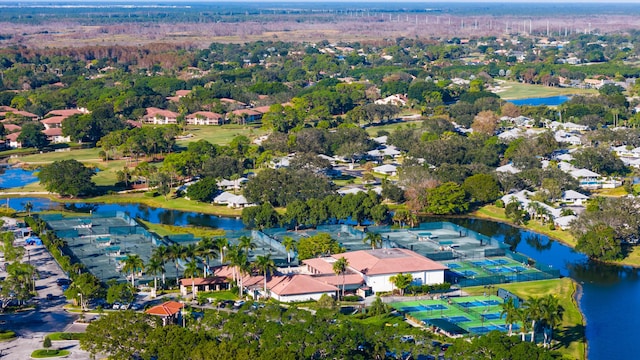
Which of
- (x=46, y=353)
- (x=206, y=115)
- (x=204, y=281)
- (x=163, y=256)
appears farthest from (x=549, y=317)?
(x=206, y=115)

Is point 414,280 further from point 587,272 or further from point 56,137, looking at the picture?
point 56,137

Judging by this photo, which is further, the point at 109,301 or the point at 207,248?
the point at 207,248

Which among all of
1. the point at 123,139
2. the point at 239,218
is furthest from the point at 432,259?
the point at 123,139

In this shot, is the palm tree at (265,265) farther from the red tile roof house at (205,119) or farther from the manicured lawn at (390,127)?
the red tile roof house at (205,119)

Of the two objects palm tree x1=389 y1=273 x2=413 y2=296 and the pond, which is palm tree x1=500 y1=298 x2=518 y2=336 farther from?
the pond

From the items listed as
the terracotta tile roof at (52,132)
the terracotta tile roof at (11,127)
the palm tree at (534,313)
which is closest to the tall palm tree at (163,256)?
the palm tree at (534,313)

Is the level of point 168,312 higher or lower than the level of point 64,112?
higher

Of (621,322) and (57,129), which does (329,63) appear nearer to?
(57,129)
